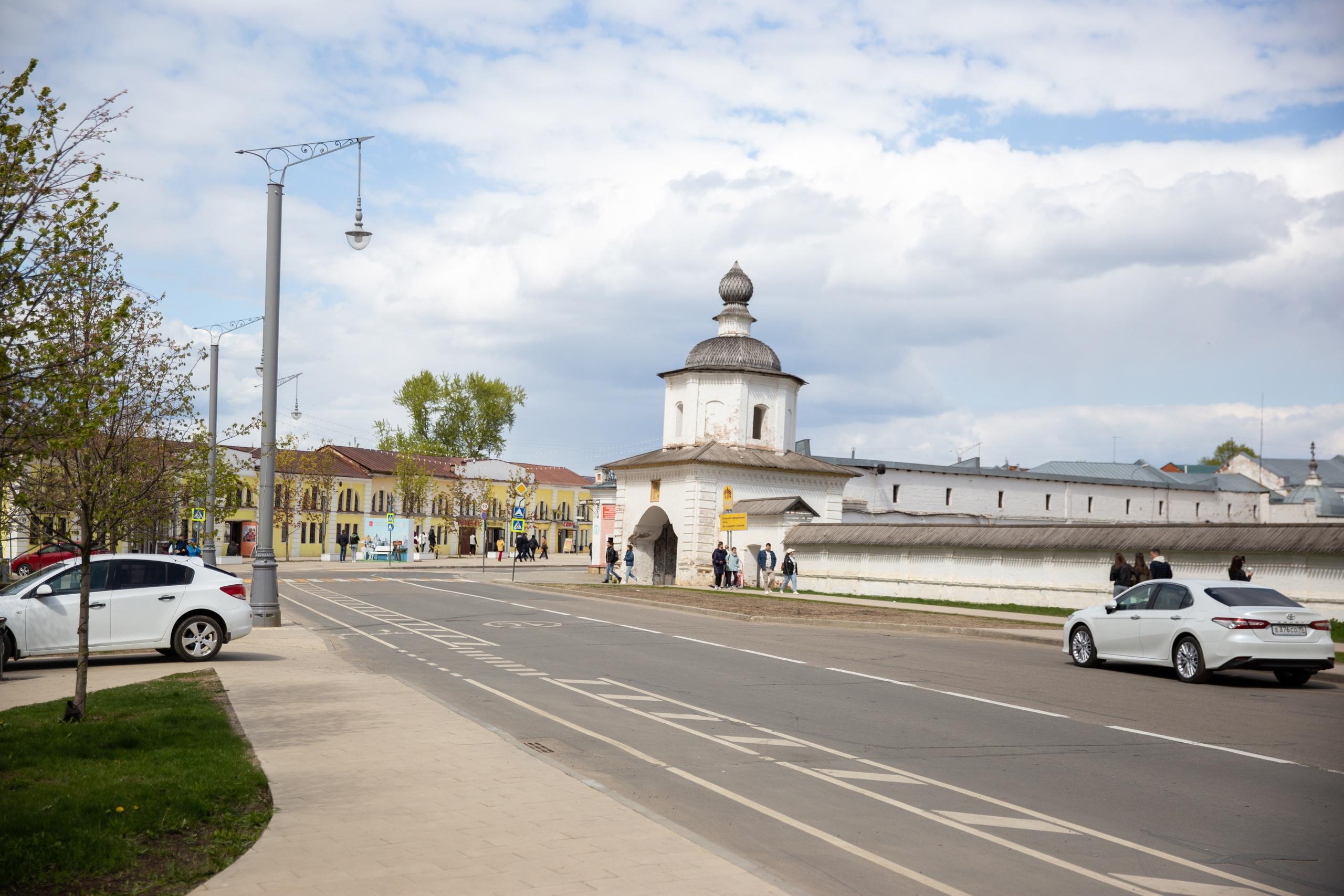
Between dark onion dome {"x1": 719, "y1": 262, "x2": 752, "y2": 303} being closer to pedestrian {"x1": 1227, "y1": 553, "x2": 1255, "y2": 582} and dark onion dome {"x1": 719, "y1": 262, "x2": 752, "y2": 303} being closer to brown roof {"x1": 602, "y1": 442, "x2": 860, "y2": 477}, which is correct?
brown roof {"x1": 602, "y1": 442, "x2": 860, "y2": 477}

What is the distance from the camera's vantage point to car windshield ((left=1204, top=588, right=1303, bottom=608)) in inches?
629

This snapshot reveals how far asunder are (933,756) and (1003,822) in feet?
7.77

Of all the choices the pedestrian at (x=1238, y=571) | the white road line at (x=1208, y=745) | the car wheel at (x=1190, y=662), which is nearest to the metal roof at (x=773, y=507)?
the pedestrian at (x=1238, y=571)

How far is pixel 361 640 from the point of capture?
20750 mm

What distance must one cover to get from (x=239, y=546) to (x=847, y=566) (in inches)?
1929

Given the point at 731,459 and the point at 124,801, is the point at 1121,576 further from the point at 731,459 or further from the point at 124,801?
the point at 731,459

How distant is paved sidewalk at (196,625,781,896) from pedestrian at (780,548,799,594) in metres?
31.4

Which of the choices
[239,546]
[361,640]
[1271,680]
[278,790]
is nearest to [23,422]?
[278,790]

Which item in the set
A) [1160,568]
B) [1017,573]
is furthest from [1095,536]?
[1160,568]

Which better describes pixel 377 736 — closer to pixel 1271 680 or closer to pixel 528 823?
pixel 528 823

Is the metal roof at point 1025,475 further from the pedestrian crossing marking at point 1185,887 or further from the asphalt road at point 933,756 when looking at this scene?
the pedestrian crossing marking at point 1185,887

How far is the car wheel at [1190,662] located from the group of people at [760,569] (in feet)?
83.4

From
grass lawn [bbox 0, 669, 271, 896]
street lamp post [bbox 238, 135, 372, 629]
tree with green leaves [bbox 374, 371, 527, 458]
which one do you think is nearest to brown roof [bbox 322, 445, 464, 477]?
tree with green leaves [bbox 374, 371, 527, 458]

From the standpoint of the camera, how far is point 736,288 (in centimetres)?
5672
